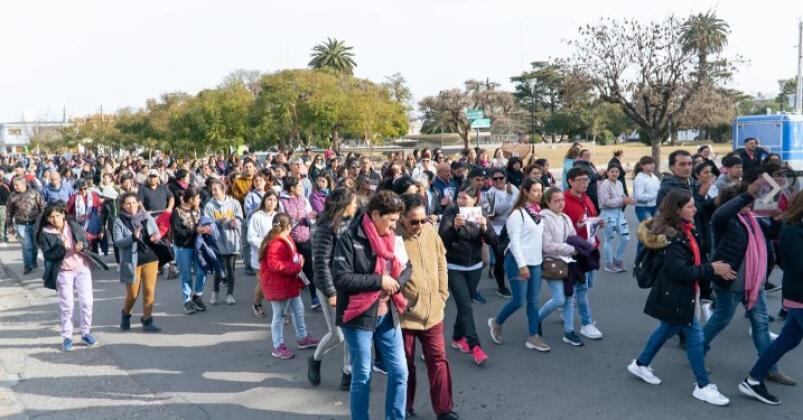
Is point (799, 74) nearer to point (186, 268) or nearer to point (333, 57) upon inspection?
point (186, 268)

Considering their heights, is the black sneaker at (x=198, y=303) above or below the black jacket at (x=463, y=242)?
below

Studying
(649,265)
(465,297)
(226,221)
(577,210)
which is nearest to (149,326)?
(226,221)

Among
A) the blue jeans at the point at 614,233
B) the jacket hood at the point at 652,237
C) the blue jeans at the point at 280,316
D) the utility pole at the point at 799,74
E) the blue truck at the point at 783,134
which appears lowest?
the blue jeans at the point at 280,316

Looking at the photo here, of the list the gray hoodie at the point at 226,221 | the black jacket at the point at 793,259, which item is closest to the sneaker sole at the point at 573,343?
the black jacket at the point at 793,259

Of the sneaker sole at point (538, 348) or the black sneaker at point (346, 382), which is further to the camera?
the sneaker sole at point (538, 348)

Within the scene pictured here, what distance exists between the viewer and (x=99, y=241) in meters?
12.7

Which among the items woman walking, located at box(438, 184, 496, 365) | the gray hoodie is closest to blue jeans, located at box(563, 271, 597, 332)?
woman walking, located at box(438, 184, 496, 365)

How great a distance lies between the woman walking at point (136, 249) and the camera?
704 cm

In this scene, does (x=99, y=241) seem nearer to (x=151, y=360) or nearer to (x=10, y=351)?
(x=10, y=351)

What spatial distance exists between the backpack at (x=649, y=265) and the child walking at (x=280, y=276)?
303 centimetres

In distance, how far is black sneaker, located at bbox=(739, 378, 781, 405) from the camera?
4.84 m

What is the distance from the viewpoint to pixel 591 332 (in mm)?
6484

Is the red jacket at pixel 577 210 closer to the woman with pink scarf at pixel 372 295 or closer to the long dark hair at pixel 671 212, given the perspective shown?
the long dark hair at pixel 671 212

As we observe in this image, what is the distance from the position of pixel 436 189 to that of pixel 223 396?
4.81 meters
